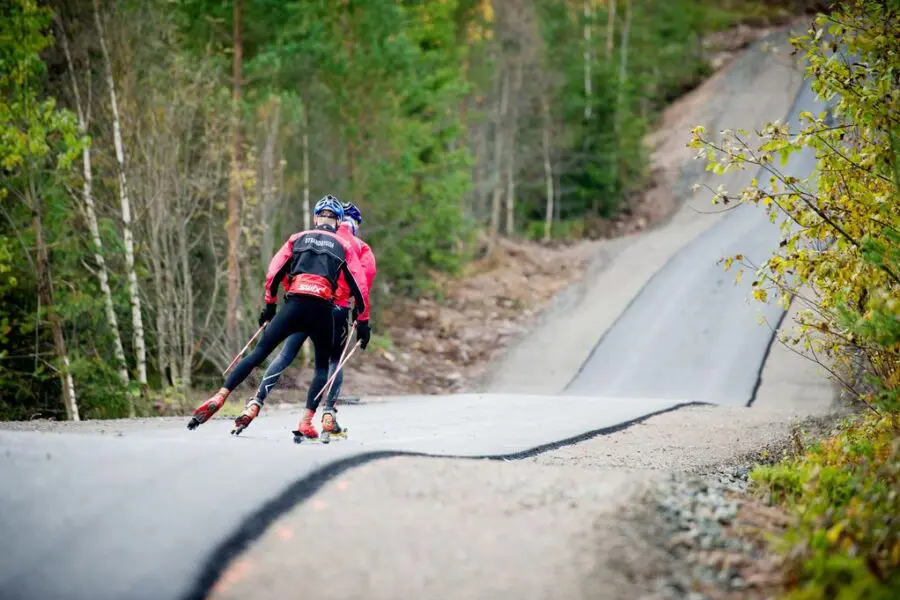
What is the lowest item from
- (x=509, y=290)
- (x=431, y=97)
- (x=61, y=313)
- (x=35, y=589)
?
(x=35, y=589)

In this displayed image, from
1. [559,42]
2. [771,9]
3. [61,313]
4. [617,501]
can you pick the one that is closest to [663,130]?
[559,42]

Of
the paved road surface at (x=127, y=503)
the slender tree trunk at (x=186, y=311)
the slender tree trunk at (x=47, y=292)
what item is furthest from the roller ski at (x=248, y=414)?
the slender tree trunk at (x=186, y=311)

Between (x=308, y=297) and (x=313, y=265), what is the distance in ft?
1.05

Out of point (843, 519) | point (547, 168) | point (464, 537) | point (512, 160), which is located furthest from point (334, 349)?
point (547, 168)

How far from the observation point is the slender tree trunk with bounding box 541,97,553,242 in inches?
1390

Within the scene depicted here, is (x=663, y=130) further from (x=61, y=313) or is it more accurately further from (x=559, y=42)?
(x=61, y=313)

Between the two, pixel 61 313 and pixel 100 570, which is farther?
pixel 61 313

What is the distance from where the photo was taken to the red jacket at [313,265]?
7.85 meters

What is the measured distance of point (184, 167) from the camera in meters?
15.0

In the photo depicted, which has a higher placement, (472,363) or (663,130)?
(663,130)

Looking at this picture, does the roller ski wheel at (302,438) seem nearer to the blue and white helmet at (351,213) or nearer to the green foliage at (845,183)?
the blue and white helmet at (351,213)

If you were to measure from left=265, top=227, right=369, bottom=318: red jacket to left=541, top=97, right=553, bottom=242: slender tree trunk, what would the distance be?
2830 centimetres

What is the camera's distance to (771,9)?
62.1m

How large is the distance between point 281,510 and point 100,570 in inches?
42.6
